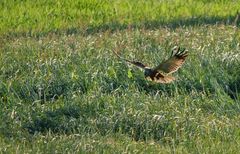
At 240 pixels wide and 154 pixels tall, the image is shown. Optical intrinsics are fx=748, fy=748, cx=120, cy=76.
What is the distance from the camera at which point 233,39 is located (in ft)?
22.8

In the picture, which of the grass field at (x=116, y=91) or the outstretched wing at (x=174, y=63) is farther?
the grass field at (x=116, y=91)

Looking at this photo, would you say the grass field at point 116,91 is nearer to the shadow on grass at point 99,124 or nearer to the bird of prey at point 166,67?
the shadow on grass at point 99,124

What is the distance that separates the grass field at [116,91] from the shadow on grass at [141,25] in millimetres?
14

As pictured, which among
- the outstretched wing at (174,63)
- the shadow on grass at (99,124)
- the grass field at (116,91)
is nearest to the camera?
the outstretched wing at (174,63)

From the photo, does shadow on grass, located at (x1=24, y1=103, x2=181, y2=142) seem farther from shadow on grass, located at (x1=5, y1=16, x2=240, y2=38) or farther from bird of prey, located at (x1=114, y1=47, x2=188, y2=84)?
shadow on grass, located at (x1=5, y1=16, x2=240, y2=38)

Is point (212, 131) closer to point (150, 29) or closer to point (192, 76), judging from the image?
point (192, 76)

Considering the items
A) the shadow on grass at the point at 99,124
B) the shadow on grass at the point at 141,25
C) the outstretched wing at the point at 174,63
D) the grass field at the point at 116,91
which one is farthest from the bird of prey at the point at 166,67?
the shadow on grass at the point at 141,25

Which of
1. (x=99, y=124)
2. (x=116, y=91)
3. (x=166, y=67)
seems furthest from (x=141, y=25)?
(x=166, y=67)

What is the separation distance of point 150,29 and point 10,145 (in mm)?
3691

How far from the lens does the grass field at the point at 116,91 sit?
482cm

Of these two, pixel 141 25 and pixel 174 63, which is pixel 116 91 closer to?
pixel 174 63

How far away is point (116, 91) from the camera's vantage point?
566cm

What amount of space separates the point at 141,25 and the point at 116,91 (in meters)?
2.86

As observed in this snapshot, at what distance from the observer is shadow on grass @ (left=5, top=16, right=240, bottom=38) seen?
8262mm
